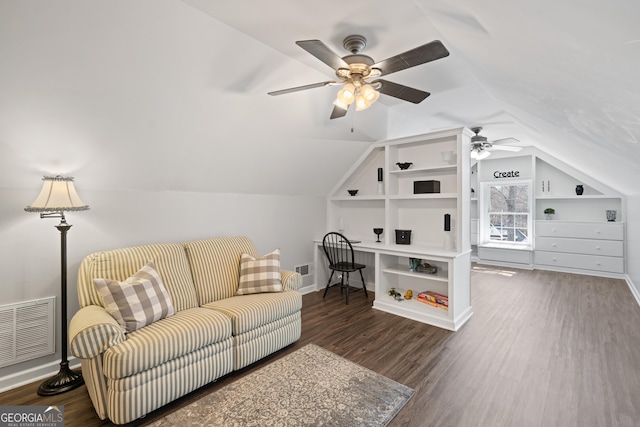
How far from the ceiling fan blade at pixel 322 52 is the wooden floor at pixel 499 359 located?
234 cm

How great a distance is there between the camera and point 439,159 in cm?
379

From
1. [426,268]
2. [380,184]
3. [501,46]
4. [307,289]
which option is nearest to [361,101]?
[501,46]

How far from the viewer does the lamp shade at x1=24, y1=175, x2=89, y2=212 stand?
6.92ft

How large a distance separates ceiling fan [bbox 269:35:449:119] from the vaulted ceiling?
20cm

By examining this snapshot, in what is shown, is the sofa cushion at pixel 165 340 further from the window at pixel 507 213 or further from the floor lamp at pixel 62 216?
the window at pixel 507 213

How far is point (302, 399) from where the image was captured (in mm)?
2082

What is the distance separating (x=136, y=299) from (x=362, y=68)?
231cm

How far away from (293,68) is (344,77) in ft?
2.40

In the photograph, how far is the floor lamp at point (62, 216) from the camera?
213cm

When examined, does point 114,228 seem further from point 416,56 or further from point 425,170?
point 425,170

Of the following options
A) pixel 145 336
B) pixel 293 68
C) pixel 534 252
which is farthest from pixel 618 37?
pixel 534 252

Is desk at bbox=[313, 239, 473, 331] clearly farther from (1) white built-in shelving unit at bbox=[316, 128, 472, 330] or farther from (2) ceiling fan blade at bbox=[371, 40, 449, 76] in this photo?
(2) ceiling fan blade at bbox=[371, 40, 449, 76]

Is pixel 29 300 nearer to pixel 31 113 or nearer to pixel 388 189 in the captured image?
pixel 31 113

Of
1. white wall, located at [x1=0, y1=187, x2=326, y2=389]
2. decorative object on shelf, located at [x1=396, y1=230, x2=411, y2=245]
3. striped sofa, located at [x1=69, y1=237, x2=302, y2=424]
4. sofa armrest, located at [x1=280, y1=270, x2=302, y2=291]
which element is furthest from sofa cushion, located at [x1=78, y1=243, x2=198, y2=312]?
decorative object on shelf, located at [x1=396, y1=230, x2=411, y2=245]
